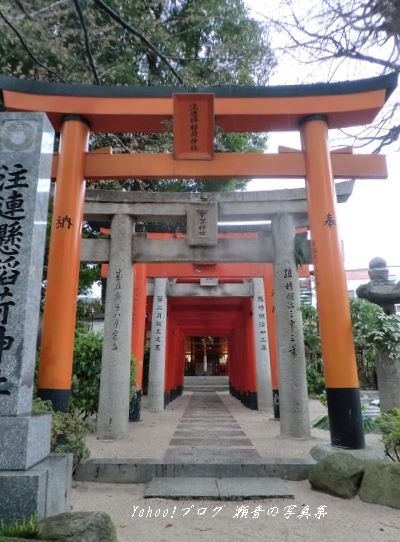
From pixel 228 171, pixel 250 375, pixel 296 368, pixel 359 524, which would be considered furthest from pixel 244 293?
pixel 359 524

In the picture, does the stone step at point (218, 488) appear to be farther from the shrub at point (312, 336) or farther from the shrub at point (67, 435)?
the shrub at point (312, 336)

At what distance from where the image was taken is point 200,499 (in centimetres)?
417

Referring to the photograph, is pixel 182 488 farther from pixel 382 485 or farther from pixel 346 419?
pixel 346 419

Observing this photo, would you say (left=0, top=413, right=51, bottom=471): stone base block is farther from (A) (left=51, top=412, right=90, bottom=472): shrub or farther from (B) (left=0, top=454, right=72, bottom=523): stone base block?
(A) (left=51, top=412, right=90, bottom=472): shrub

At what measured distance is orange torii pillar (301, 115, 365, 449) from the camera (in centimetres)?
556

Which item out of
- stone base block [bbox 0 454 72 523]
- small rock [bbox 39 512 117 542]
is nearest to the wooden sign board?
stone base block [bbox 0 454 72 523]

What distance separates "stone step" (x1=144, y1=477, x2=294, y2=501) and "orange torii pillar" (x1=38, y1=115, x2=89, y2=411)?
74.7 inches

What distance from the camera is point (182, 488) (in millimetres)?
4430

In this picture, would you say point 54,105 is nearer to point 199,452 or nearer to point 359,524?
point 199,452

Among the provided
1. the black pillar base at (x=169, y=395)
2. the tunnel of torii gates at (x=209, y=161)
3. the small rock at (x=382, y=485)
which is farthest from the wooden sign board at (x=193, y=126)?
the black pillar base at (x=169, y=395)

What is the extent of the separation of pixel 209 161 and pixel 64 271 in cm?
310

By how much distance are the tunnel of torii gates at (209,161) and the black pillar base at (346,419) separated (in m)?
0.01

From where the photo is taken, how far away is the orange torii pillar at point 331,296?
5559 mm

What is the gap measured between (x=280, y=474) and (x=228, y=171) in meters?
4.74
